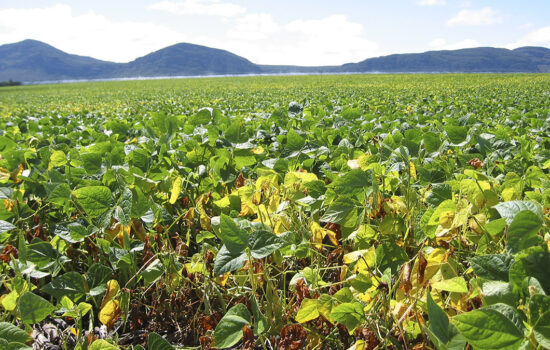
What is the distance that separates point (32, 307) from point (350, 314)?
0.89 metres

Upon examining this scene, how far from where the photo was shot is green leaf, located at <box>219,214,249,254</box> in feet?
3.07

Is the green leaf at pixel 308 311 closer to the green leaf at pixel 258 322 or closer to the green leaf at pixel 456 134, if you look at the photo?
the green leaf at pixel 258 322

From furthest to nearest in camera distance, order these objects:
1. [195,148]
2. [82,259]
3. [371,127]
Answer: [371,127] < [195,148] < [82,259]

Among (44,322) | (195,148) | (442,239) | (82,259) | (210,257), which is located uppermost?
(195,148)

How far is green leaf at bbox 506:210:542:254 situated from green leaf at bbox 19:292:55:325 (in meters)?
1.19

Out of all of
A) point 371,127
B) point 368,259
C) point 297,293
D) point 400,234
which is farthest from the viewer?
point 371,127

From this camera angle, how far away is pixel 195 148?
2.17 meters

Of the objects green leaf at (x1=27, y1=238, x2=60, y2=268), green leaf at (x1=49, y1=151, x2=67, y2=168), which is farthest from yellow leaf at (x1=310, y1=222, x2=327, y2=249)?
green leaf at (x1=49, y1=151, x2=67, y2=168)

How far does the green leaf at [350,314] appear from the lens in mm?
945

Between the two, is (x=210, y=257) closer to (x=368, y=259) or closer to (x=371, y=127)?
(x=368, y=259)

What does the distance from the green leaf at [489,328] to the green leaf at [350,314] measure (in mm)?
337

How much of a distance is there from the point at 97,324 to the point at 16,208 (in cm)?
62

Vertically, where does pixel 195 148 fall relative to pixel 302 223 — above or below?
above

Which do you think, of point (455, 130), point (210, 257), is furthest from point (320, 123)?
point (210, 257)
